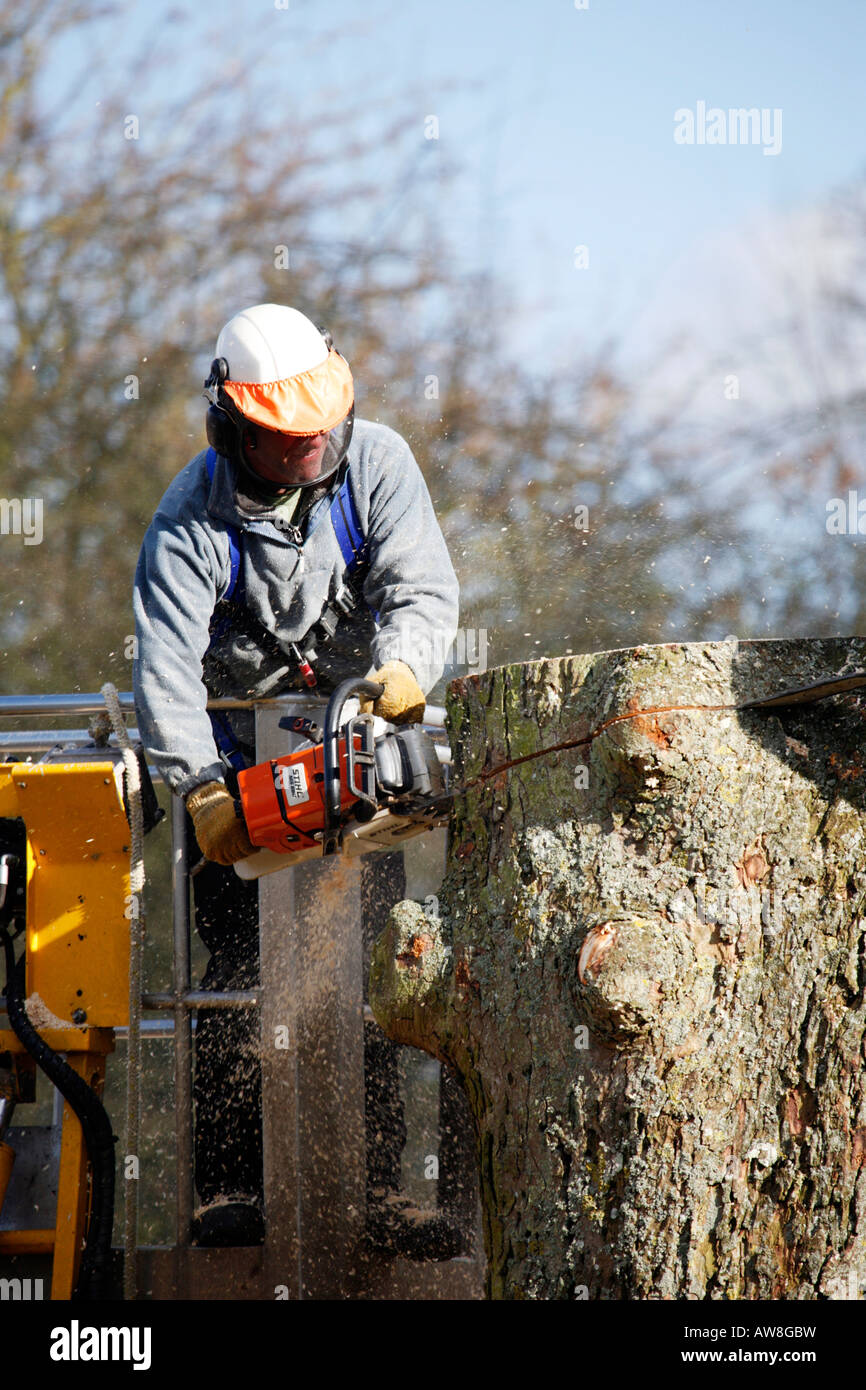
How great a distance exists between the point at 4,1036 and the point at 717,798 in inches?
70.0

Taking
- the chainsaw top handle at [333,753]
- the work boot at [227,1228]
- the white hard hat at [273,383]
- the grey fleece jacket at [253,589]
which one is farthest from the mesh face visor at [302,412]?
the work boot at [227,1228]

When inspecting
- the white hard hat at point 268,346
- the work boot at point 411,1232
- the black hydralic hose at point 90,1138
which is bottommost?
the work boot at point 411,1232

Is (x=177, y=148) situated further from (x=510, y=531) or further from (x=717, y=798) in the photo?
(x=717, y=798)

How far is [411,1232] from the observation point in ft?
9.09

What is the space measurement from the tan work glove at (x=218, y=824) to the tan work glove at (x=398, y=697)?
0.38 metres

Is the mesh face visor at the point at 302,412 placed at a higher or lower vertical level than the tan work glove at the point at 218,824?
higher

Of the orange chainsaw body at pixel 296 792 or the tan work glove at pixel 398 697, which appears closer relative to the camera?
the orange chainsaw body at pixel 296 792

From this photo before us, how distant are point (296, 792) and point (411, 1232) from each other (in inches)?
46.9

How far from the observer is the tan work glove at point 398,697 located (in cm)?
250

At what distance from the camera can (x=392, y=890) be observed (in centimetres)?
305

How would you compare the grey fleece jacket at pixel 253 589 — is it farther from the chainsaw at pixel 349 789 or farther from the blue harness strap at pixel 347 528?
the chainsaw at pixel 349 789

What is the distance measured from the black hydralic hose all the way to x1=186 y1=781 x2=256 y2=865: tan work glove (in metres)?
0.52

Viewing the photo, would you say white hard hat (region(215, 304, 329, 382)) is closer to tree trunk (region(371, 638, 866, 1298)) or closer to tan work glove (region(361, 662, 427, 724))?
tan work glove (region(361, 662, 427, 724))

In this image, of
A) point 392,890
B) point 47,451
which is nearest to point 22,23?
point 47,451
